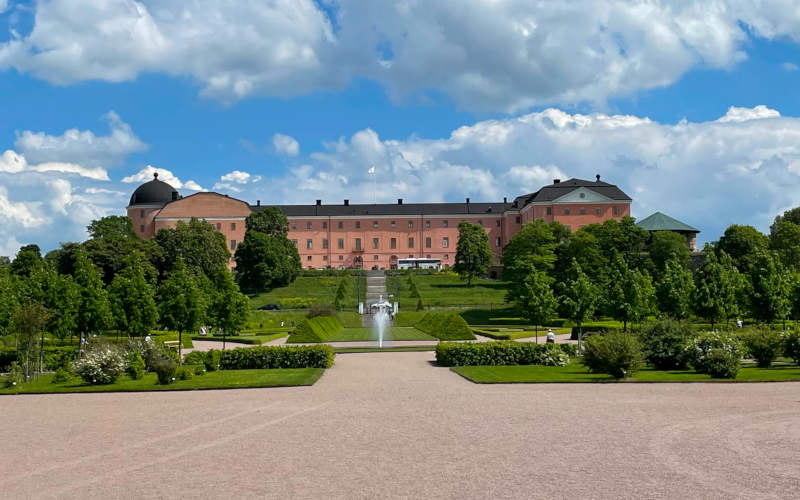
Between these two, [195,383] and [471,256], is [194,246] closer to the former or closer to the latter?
[471,256]

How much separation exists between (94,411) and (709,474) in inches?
450

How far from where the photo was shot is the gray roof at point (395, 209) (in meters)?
102

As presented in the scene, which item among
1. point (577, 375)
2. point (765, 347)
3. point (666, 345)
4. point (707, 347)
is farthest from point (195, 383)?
point (765, 347)

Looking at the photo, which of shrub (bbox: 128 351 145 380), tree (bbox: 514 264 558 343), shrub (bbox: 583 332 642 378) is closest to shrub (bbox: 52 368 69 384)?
shrub (bbox: 128 351 145 380)

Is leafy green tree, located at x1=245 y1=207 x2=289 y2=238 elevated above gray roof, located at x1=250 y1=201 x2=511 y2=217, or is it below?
below

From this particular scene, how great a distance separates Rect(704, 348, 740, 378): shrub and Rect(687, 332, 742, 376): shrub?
0.72ft

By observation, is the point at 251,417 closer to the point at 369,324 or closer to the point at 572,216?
the point at 369,324

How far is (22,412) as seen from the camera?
1462 cm

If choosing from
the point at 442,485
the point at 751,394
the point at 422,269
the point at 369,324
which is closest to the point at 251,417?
the point at 442,485

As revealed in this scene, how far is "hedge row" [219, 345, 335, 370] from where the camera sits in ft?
74.6

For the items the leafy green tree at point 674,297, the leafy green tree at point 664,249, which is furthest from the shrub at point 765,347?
the leafy green tree at point 664,249

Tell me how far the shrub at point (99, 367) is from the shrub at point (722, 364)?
15.6 m

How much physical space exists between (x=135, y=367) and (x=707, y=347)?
52.2ft

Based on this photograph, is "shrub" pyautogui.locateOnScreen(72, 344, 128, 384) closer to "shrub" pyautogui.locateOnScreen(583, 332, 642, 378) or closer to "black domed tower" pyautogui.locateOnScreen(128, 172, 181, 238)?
"shrub" pyautogui.locateOnScreen(583, 332, 642, 378)
